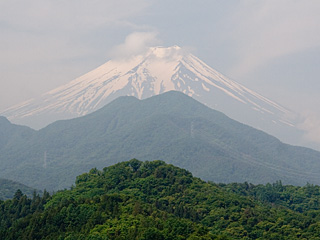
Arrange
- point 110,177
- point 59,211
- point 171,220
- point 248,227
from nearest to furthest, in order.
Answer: point 171,220 → point 59,211 → point 248,227 → point 110,177

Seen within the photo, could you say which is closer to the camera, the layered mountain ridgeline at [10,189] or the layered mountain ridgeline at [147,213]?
the layered mountain ridgeline at [147,213]

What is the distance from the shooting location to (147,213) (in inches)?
2100

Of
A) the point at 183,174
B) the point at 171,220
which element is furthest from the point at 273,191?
the point at 171,220

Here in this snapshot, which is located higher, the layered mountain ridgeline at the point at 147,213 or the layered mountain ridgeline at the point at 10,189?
the layered mountain ridgeline at the point at 147,213

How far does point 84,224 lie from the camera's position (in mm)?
50656

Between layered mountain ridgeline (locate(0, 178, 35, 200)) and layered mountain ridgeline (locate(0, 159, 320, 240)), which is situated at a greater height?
layered mountain ridgeline (locate(0, 159, 320, 240))

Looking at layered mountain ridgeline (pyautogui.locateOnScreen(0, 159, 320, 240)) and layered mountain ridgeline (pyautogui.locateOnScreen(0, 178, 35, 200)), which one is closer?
layered mountain ridgeline (pyautogui.locateOnScreen(0, 159, 320, 240))

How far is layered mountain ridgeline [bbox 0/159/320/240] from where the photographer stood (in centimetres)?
4772

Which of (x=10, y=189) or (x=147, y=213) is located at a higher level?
(x=147, y=213)

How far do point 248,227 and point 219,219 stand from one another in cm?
356

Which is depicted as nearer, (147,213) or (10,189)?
(147,213)

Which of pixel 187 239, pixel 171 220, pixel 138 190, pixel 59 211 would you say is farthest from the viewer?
pixel 138 190

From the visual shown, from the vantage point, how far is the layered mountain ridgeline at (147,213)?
47719 millimetres

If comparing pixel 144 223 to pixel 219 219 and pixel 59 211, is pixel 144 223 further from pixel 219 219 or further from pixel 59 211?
pixel 219 219
